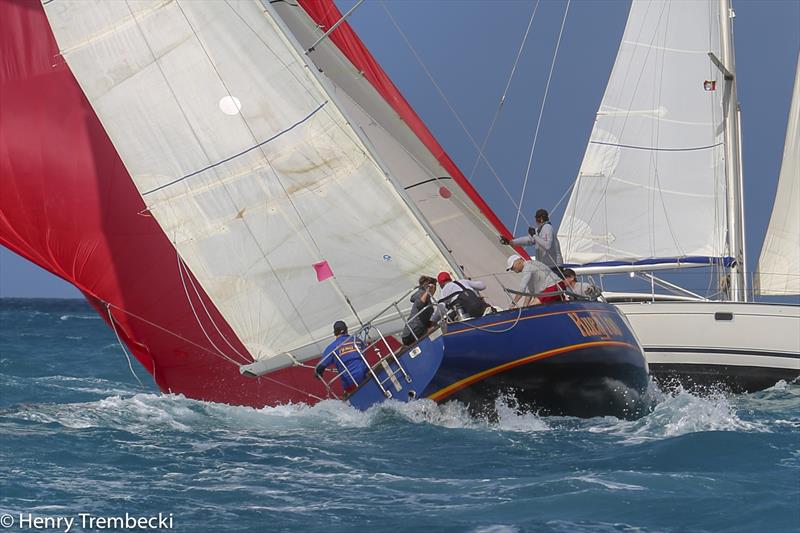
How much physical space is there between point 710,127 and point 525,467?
35.0 feet

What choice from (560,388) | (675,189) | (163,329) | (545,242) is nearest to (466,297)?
(560,388)

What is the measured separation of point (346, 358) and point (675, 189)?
895 cm

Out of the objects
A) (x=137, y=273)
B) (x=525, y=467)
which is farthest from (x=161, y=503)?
(x=137, y=273)

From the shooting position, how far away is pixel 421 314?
11.7 m

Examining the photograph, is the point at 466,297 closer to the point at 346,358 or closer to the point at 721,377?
the point at 346,358

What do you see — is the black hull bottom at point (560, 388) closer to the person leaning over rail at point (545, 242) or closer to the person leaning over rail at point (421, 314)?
the person leaning over rail at point (421, 314)

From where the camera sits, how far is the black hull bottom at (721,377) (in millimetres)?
15617

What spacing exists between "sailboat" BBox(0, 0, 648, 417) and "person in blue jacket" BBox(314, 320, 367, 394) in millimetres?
121

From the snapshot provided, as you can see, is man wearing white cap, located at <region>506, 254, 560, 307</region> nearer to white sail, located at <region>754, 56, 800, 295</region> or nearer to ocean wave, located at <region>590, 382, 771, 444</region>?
ocean wave, located at <region>590, 382, 771, 444</region>

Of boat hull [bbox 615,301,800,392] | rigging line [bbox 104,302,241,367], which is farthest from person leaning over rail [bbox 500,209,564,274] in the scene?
A: rigging line [bbox 104,302,241,367]

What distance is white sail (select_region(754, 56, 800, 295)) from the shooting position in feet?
56.9

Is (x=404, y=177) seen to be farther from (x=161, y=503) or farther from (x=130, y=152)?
(x=161, y=503)

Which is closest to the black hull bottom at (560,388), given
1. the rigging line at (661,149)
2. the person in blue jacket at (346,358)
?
the person in blue jacket at (346,358)

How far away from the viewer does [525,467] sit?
9617 mm
